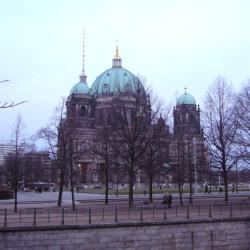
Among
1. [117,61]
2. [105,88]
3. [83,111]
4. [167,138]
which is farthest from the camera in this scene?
[117,61]

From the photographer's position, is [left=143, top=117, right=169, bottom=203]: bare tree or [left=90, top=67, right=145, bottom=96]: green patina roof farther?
[left=90, top=67, right=145, bottom=96]: green patina roof

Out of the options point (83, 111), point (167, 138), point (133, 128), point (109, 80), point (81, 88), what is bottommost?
point (167, 138)

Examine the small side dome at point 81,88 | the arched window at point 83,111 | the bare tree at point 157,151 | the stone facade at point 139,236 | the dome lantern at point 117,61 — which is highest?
the dome lantern at point 117,61

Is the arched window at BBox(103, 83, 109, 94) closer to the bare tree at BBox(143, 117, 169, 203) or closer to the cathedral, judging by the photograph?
the cathedral

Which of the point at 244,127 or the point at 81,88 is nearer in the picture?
the point at 244,127

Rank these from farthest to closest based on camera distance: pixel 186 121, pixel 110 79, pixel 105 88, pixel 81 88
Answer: pixel 110 79 < pixel 105 88 < pixel 81 88 < pixel 186 121

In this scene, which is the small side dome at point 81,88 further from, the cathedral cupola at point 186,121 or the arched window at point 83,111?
the cathedral cupola at point 186,121

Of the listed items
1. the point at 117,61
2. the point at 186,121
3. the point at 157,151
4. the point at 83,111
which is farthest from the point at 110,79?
the point at 157,151

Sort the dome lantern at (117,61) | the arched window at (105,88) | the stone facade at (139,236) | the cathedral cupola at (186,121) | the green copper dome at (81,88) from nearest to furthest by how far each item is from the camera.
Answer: the stone facade at (139,236), the cathedral cupola at (186,121), the green copper dome at (81,88), the arched window at (105,88), the dome lantern at (117,61)

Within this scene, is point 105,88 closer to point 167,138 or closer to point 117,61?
point 117,61

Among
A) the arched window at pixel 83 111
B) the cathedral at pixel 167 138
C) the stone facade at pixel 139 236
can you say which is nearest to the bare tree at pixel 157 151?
the cathedral at pixel 167 138

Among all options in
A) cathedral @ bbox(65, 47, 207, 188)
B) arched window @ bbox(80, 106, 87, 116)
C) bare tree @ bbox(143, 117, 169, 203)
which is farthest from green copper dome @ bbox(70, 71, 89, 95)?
bare tree @ bbox(143, 117, 169, 203)

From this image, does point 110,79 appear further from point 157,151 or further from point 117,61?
point 157,151

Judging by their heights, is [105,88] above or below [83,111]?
above
